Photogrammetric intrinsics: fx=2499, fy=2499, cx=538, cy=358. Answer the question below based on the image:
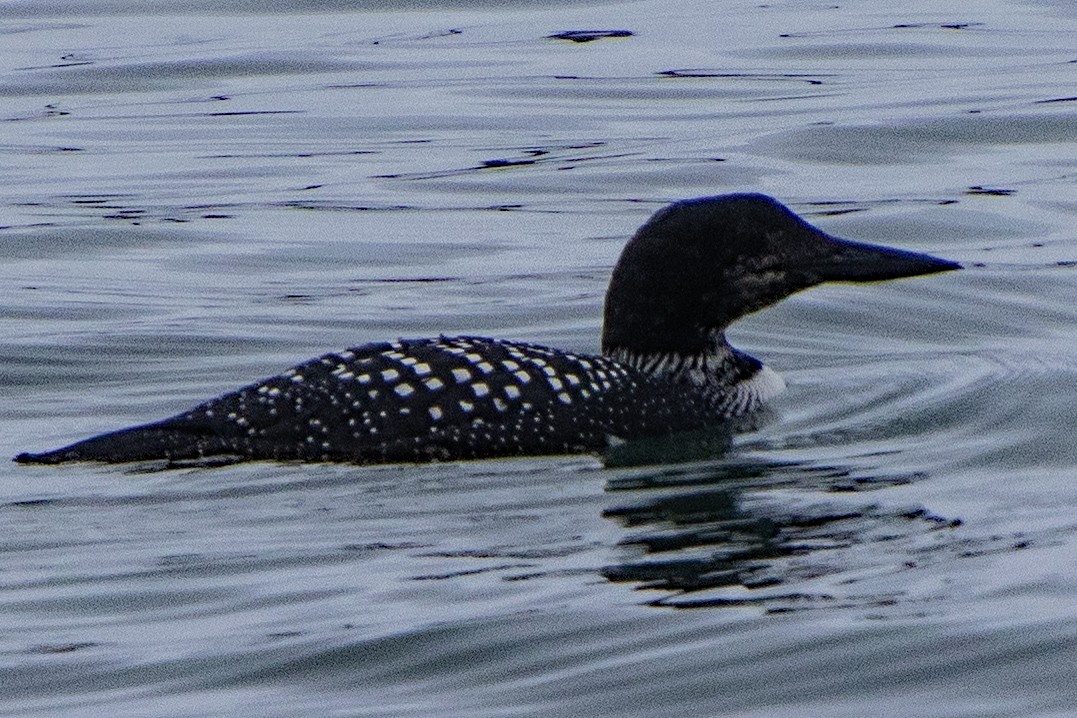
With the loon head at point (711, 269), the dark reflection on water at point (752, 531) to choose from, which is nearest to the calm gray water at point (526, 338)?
the dark reflection on water at point (752, 531)

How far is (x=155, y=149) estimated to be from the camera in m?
12.8

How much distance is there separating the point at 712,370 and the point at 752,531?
54.9 inches

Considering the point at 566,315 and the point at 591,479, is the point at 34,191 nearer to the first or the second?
the point at 566,315

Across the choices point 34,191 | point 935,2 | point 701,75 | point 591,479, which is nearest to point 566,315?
point 591,479

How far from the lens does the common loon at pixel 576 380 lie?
6.54 metres

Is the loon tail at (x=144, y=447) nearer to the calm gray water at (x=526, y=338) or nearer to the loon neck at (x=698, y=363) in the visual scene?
the calm gray water at (x=526, y=338)

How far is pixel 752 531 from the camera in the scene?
6023 millimetres

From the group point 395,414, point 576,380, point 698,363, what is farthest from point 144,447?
point 698,363

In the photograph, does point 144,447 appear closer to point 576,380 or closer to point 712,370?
point 576,380

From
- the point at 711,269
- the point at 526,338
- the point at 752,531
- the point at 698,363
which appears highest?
the point at 711,269

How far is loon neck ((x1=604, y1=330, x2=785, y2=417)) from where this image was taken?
7309 mm

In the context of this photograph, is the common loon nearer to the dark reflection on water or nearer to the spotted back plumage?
the spotted back plumage

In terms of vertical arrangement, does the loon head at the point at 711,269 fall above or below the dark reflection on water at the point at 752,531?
above

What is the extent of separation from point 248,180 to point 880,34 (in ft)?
19.3
